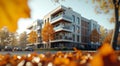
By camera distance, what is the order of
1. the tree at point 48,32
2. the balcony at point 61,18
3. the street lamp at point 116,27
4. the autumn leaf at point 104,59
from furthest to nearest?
1. the tree at point 48,32
2. the balcony at point 61,18
3. the street lamp at point 116,27
4. the autumn leaf at point 104,59

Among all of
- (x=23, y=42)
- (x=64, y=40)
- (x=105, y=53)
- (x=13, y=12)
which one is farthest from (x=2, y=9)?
(x=23, y=42)

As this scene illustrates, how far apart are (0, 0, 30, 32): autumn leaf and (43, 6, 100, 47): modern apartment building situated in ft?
200

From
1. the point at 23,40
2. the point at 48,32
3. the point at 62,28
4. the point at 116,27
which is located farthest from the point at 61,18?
the point at 116,27

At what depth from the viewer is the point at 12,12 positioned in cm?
62

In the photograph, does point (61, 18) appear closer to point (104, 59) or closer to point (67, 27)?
point (67, 27)

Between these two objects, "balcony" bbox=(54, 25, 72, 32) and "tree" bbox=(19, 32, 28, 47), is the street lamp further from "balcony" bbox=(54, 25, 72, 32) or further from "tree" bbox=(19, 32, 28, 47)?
"tree" bbox=(19, 32, 28, 47)

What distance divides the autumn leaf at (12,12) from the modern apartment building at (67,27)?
60848 millimetres

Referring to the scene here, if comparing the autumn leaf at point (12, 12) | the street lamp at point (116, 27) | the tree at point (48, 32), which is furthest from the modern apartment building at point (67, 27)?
the autumn leaf at point (12, 12)

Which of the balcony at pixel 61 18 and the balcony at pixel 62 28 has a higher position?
the balcony at pixel 61 18

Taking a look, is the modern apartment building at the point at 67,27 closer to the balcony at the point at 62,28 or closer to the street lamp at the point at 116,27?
the balcony at the point at 62,28

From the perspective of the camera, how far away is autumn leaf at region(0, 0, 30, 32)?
0.61 m

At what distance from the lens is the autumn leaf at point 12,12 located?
0.61 m

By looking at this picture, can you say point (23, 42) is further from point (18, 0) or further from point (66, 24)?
point (18, 0)

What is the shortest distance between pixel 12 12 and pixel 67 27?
6331cm
